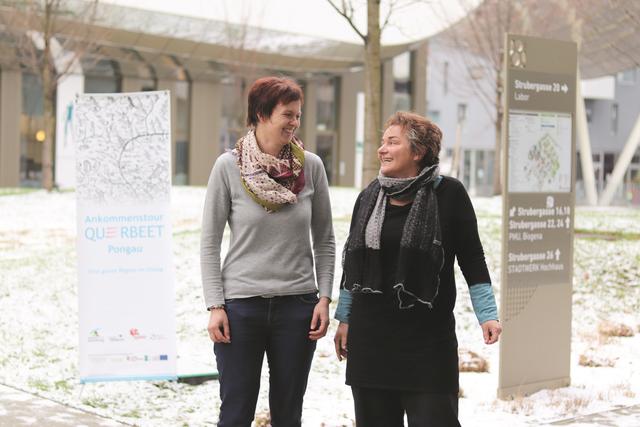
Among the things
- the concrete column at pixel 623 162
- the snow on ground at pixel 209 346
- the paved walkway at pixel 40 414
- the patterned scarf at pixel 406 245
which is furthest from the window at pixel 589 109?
the patterned scarf at pixel 406 245

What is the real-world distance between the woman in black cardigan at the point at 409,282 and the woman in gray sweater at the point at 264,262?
0.81ft

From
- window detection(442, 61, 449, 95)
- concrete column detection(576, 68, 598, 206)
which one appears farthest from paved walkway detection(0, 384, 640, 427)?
window detection(442, 61, 449, 95)

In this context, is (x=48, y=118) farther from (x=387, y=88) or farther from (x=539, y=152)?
(x=539, y=152)

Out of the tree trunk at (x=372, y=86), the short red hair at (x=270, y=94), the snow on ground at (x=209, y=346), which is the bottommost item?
the snow on ground at (x=209, y=346)

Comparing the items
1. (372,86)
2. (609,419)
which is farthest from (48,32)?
(609,419)

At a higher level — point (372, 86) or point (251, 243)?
point (372, 86)

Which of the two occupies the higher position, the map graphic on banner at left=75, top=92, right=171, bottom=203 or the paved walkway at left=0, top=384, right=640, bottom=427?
the map graphic on banner at left=75, top=92, right=171, bottom=203

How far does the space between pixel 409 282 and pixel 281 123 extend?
846 mm

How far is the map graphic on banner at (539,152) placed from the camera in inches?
285

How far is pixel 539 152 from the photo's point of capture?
7414 millimetres

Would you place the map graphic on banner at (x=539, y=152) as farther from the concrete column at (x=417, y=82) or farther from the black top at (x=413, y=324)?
the concrete column at (x=417, y=82)

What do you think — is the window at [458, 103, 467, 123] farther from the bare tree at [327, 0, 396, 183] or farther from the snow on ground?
the bare tree at [327, 0, 396, 183]

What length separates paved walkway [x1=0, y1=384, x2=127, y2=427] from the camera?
6.21 m

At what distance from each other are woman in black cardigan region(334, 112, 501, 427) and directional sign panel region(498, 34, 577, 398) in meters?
3.31
